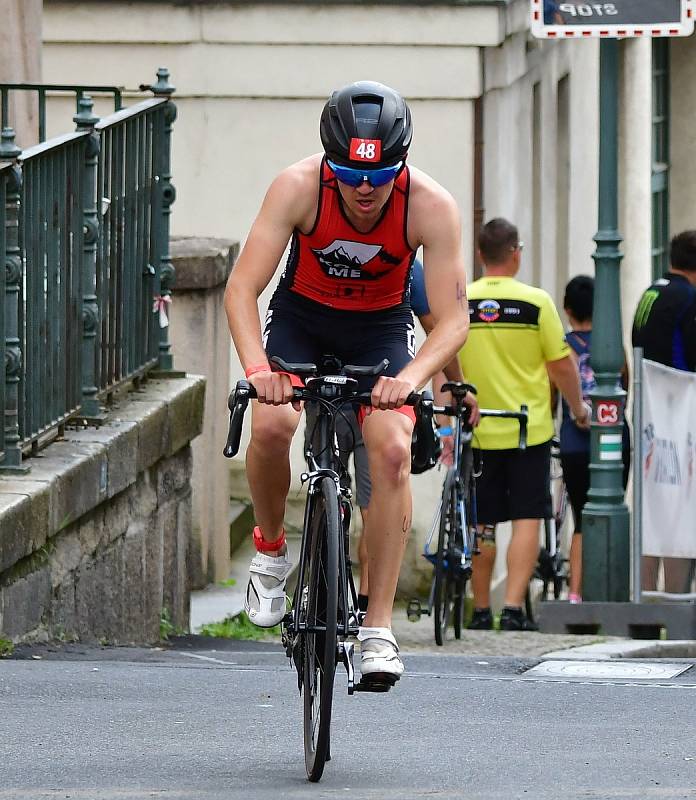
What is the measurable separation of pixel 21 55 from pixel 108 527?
3.07m

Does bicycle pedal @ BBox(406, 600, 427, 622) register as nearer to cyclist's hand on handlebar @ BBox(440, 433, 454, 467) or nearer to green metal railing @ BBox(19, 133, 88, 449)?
cyclist's hand on handlebar @ BBox(440, 433, 454, 467)

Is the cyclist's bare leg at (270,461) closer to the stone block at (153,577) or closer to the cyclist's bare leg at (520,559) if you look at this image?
the stone block at (153,577)

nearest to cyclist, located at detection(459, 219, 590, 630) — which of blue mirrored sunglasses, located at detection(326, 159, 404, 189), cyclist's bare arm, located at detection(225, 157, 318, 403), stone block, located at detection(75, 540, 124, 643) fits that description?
stone block, located at detection(75, 540, 124, 643)

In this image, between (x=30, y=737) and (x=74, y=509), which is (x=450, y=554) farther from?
(x=30, y=737)

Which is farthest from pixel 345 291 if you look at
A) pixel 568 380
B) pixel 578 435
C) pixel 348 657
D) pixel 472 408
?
pixel 578 435

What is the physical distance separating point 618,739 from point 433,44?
329 inches

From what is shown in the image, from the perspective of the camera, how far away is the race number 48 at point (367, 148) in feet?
18.8

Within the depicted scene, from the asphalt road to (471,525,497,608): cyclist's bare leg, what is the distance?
283 centimetres

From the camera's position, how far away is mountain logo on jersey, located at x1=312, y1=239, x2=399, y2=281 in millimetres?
6012

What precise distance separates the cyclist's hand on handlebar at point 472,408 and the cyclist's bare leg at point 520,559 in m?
1.24

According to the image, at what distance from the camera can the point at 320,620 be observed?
577cm

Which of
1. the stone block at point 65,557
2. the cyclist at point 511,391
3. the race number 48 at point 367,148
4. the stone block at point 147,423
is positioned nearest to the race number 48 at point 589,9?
the cyclist at point 511,391

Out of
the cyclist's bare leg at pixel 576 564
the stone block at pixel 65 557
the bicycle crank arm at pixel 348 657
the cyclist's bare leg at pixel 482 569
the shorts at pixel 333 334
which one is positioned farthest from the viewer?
the cyclist's bare leg at pixel 576 564

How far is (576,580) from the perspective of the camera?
12.0 m
